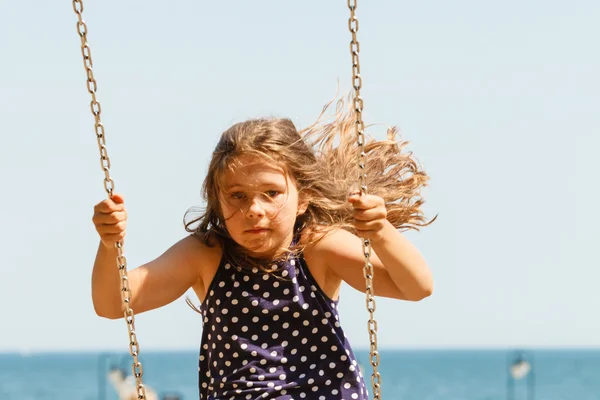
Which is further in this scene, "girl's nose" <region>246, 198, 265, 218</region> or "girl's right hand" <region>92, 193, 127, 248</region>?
"girl's nose" <region>246, 198, 265, 218</region>

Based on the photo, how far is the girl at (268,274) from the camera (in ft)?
18.4

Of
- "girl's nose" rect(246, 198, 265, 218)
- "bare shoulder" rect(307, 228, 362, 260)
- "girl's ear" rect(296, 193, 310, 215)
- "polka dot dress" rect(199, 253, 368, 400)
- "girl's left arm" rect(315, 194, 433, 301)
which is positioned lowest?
"polka dot dress" rect(199, 253, 368, 400)

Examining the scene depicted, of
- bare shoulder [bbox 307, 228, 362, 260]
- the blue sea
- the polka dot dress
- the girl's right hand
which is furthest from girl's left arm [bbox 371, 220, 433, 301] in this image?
the blue sea

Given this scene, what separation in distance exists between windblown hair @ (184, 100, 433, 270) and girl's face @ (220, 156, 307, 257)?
0.06m

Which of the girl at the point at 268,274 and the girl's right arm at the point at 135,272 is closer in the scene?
the girl's right arm at the point at 135,272

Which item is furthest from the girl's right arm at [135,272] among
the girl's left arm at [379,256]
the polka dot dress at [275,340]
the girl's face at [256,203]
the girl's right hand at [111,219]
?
the girl's left arm at [379,256]

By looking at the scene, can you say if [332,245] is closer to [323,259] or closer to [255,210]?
[323,259]

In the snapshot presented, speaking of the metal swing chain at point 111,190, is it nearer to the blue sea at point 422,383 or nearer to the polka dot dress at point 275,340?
the polka dot dress at point 275,340

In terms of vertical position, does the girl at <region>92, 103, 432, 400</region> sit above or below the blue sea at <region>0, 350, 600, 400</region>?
below

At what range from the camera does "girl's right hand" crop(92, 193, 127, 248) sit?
5.18m

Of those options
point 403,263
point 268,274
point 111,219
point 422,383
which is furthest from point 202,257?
point 422,383

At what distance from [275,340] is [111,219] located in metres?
1.01

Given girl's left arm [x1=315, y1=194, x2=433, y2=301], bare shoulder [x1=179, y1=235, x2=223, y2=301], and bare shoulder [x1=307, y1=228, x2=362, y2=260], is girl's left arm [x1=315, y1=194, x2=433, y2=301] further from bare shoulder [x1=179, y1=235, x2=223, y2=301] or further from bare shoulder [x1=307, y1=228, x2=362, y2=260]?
bare shoulder [x1=179, y1=235, x2=223, y2=301]

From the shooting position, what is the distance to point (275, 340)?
5.72m
